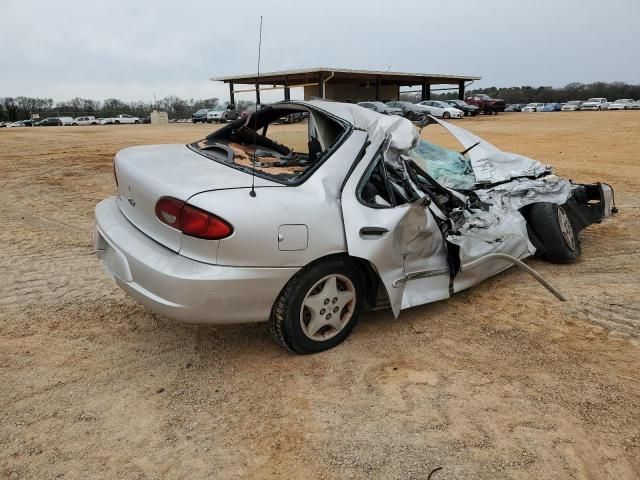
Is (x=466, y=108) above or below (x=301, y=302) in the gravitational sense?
above

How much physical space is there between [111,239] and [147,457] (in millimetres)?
1405

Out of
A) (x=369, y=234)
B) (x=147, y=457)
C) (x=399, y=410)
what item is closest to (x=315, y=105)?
(x=369, y=234)

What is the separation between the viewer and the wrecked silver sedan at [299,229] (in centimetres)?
271

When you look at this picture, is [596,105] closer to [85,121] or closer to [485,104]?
[485,104]

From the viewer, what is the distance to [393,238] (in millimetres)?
3211

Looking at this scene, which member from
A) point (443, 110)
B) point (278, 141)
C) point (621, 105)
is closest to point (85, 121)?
point (443, 110)

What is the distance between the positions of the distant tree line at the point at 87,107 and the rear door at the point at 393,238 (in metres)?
58.2

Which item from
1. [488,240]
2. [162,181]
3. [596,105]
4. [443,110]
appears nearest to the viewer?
[162,181]

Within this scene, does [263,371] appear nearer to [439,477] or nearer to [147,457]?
[147,457]

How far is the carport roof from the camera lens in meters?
32.5

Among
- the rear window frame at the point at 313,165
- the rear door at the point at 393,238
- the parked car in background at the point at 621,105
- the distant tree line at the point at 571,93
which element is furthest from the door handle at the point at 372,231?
the distant tree line at the point at 571,93

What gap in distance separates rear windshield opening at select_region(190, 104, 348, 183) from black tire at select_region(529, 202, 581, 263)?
7.22 ft

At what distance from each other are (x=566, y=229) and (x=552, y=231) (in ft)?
0.89

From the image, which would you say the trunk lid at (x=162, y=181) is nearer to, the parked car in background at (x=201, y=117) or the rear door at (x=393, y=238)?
the rear door at (x=393, y=238)
